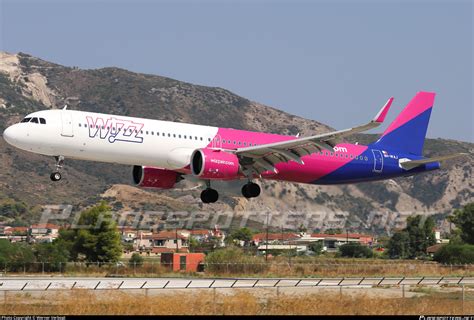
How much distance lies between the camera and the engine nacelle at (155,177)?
189ft

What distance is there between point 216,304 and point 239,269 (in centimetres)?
2839

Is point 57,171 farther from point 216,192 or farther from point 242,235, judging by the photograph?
point 242,235

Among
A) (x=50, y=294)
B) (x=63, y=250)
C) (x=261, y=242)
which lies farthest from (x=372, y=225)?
(x=50, y=294)

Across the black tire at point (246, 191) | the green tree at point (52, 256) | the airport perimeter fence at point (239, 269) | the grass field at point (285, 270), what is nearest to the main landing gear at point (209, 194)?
the black tire at point (246, 191)

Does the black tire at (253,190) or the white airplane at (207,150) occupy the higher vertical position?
the white airplane at (207,150)

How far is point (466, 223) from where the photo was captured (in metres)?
98.9

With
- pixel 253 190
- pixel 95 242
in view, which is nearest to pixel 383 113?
pixel 253 190

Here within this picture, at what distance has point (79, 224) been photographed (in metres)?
95.3

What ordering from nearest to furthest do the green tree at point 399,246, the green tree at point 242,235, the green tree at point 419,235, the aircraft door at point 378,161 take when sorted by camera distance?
the aircraft door at point 378,161, the green tree at point 399,246, the green tree at point 419,235, the green tree at point 242,235

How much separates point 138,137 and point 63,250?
34.1 metres

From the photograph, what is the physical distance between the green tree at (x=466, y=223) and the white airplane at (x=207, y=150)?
32.6 meters

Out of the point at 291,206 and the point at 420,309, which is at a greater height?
the point at 291,206

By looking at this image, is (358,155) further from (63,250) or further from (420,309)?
(63,250)

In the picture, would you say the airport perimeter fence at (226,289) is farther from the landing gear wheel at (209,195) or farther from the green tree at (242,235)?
the green tree at (242,235)
